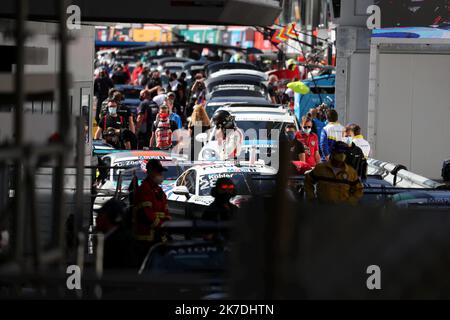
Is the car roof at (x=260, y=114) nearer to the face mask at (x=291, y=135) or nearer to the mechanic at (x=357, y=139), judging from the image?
the face mask at (x=291, y=135)

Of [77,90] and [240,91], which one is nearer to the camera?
[77,90]

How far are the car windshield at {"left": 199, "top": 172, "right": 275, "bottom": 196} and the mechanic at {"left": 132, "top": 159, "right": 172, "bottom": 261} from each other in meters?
3.05

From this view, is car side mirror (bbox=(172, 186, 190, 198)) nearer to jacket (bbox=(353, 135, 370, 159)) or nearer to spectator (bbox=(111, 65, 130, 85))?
jacket (bbox=(353, 135, 370, 159))

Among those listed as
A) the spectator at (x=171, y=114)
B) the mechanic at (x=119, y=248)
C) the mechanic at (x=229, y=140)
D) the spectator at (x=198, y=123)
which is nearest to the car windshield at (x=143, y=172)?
the mechanic at (x=229, y=140)

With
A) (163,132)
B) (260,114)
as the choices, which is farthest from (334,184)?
(163,132)

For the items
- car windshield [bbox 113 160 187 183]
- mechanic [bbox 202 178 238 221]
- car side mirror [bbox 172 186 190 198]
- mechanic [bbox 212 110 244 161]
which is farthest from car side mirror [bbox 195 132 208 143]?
mechanic [bbox 202 178 238 221]

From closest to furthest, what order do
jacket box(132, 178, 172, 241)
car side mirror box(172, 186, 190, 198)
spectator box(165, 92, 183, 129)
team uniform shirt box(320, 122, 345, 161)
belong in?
jacket box(132, 178, 172, 241) < car side mirror box(172, 186, 190, 198) < team uniform shirt box(320, 122, 345, 161) < spectator box(165, 92, 183, 129)

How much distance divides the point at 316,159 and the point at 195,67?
32.4m

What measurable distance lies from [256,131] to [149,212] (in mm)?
10597

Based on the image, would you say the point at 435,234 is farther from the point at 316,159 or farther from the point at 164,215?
the point at 316,159

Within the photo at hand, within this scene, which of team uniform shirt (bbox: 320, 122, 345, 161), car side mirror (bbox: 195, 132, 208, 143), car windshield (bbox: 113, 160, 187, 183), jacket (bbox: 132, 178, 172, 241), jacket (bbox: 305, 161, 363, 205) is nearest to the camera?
jacket (bbox: 132, 178, 172, 241)

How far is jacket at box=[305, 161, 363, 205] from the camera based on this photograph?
1341 cm

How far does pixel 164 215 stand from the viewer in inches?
522

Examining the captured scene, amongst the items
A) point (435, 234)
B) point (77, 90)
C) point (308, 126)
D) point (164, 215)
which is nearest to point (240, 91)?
point (308, 126)
